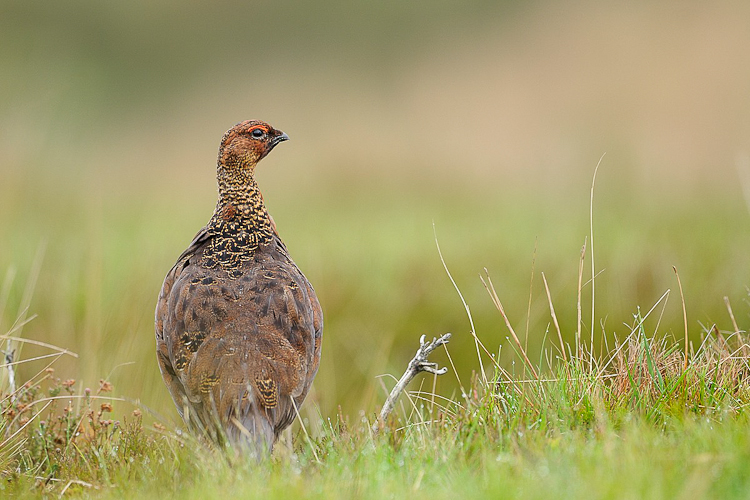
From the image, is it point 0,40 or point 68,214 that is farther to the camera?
point 0,40

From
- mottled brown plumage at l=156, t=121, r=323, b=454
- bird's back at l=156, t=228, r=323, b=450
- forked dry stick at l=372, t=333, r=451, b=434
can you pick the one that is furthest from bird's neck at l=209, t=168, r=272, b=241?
forked dry stick at l=372, t=333, r=451, b=434

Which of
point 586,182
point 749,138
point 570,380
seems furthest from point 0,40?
point 570,380

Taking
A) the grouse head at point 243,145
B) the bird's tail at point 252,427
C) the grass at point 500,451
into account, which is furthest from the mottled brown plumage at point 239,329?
the grass at point 500,451

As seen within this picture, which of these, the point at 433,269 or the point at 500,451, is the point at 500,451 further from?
the point at 433,269

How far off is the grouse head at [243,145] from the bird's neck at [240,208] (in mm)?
47

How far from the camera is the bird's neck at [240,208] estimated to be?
14.9 ft

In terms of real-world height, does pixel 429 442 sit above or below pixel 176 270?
below

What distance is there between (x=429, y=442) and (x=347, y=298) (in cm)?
422

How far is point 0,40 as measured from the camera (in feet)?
50.2

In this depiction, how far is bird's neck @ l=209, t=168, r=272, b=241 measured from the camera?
4.55 metres

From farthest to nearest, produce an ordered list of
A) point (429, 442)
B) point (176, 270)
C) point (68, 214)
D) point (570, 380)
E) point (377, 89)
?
point (377, 89) → point (68, 214) → point (176, 270) → point (570, 380) → point (429, 442)

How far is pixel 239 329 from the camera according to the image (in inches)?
158

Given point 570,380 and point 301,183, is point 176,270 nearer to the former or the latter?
point 570,380

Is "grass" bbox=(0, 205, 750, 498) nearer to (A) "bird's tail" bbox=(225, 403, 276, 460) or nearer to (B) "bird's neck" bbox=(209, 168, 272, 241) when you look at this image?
(A) "bird's tail" bbox=(225, 403, 276, 460)
